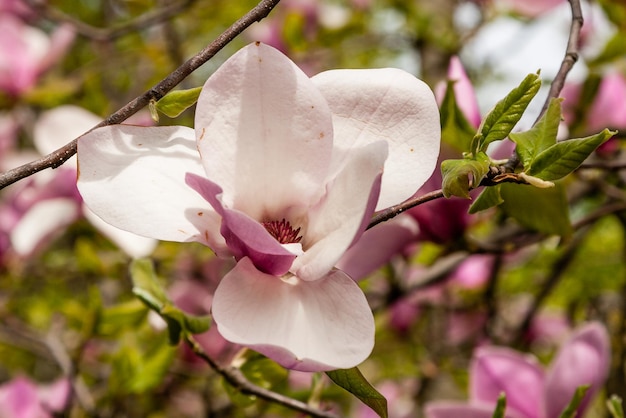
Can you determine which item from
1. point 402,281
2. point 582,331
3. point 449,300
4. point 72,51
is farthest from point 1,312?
point 72,51

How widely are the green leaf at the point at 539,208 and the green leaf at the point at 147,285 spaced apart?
280 mm

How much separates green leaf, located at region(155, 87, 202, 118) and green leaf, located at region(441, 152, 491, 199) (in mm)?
170

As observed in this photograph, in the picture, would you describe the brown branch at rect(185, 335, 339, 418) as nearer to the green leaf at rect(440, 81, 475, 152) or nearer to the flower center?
the flower center

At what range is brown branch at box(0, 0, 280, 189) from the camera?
43 centimetres

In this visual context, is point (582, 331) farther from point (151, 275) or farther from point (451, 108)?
point (151, 275)

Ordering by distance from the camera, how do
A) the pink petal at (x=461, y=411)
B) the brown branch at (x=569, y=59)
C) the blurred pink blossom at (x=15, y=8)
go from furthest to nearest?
the blurred pink blossom at (x=15, y=8), the pink petal at (x=461, y=411), the brown branch at (x=569, y=59)

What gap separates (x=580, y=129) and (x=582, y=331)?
495 mm

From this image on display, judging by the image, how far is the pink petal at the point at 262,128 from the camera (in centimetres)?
44

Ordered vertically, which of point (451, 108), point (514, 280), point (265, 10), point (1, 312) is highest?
point (265, 10)

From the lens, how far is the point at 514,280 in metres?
1.73

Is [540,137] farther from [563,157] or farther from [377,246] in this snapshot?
[377,246]

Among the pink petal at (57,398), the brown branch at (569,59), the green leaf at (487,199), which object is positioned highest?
the brown branch at (569,59)

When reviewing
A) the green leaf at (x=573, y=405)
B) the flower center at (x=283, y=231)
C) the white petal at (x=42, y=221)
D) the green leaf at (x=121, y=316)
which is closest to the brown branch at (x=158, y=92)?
the flower center at (x=283, y=231)

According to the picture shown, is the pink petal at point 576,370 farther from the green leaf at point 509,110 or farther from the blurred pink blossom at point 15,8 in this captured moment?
the blurred pink blossom at point 15,8
